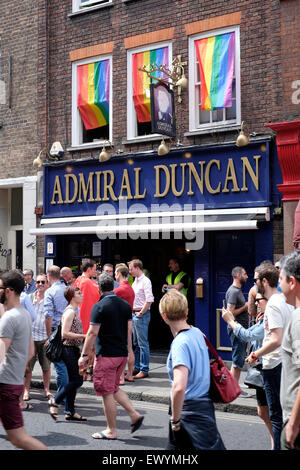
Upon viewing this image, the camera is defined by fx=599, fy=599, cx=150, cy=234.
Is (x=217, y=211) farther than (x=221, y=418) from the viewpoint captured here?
Yes

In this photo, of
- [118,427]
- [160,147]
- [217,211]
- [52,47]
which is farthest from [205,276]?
[52,47]

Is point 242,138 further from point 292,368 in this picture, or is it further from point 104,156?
point 292,368

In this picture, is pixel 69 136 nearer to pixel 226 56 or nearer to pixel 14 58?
pixel 14 58

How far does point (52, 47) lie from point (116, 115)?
2705mm

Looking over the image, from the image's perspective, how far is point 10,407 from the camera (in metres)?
5.16

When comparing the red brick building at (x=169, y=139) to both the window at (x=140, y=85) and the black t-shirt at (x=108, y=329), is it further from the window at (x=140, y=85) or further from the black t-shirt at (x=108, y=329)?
the black t-shirt at (x=108, y=329)

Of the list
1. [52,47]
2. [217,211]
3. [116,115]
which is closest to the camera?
[217,211]

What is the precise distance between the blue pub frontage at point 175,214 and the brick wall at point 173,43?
50 cm

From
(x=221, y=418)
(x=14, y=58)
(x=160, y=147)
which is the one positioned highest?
(x=14, y=58)

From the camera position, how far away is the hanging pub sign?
11359 mm

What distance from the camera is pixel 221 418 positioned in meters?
7.71

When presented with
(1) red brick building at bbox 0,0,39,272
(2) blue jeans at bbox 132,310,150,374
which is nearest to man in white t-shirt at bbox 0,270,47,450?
(2) blue jeans at bbox 132,310,150,374

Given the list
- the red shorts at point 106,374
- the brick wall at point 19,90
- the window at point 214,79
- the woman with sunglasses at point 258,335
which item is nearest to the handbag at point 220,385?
the woman with sunglasses at point 258,335

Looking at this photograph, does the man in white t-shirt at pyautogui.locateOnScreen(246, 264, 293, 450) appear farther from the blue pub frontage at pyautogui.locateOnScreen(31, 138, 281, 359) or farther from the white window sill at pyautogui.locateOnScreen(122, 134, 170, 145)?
the white window sill at pyautogui.locateOnScreen(122, 134, 170, 145)
